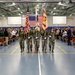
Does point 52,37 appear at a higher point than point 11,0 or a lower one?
lower

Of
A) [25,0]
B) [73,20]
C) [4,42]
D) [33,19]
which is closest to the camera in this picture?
[25,0]

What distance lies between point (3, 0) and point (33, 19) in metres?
11.9

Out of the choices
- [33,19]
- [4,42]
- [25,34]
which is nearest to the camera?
[25,34]

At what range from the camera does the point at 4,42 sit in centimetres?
1759

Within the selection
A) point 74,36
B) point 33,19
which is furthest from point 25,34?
point 33,19

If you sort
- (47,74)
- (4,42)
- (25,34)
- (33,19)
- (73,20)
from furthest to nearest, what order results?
1. (73,20)
2. (33,19)
3. (4,42)
4. (25,34)
5. (47,74)

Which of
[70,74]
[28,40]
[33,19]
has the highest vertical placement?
[33,19]

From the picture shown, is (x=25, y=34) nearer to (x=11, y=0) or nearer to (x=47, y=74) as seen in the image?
(x=11, y=0)

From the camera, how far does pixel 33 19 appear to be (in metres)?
26.9

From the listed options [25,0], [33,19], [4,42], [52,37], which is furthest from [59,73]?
[33,19]

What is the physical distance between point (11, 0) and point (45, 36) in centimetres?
453

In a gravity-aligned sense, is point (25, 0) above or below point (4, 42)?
above

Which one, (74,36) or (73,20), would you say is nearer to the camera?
(74,36)

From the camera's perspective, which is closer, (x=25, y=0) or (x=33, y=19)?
(x=25, y=0)
